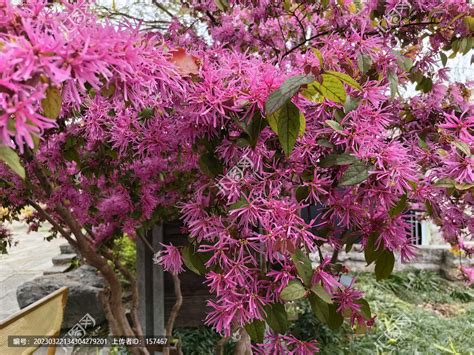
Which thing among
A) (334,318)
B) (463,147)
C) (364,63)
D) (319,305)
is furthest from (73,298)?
(463,147)

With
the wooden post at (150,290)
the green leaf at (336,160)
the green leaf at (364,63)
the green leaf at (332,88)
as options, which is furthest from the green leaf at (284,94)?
the wooden post at (150,290)

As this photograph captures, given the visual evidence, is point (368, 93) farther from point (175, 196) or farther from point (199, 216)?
point (175, 196)

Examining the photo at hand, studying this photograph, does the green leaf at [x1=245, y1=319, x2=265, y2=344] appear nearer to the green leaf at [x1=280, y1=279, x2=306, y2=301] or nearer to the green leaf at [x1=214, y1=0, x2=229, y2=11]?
the green leaf at [x1=280, y1=279, x2=306, y2=301]

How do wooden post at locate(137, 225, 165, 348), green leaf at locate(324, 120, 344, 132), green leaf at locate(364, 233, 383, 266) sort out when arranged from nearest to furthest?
green leaf at locate(324, 120, 344, 132) < green leaf at locate(364, 233, 383, 266) < wooden post at locate(137, 225, 165, 348)

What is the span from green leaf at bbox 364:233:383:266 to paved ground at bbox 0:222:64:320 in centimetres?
328

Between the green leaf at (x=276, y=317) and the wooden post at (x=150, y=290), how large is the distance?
1.98 m

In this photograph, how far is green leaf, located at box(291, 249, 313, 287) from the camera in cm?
71

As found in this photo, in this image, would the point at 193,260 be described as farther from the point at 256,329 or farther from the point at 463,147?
the point at 463,147

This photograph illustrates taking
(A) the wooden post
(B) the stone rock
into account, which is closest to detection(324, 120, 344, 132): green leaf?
(A) the wooden post

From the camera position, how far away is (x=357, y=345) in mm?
2539

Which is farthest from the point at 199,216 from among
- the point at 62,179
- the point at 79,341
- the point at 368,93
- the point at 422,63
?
the point at 79,341

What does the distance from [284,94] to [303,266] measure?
29cm

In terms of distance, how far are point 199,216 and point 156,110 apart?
226 millimetres

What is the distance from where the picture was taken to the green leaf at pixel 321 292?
70 centimetres
